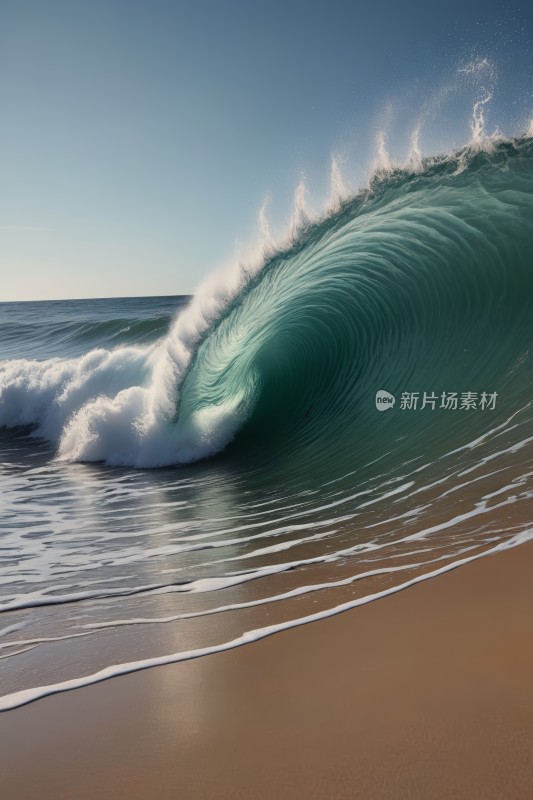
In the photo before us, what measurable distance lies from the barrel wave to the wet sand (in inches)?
164

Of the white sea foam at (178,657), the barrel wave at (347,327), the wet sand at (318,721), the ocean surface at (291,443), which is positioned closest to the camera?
the wet sand at (318,721)

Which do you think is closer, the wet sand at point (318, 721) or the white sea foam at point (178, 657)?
the wet sand at point (318, 721)

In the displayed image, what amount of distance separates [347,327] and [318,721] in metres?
6.87

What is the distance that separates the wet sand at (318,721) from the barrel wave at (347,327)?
164 inches

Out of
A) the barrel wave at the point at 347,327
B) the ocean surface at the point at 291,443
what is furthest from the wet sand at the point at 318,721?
the barrel wave at the point at 347,327

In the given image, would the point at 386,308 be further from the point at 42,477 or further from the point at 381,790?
the point at 381,790

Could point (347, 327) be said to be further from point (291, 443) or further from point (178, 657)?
point (178, 657)

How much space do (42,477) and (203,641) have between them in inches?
212

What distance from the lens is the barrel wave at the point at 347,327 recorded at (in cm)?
673

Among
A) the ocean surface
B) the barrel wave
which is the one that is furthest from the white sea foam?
the barrel wave

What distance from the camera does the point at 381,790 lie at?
1353 millimetres

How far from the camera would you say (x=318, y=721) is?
163 centimetres

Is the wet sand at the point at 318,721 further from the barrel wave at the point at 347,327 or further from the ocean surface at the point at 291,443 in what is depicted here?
the barrel wave at the point at 347,327

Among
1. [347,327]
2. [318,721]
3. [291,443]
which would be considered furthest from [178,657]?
[347,327]
